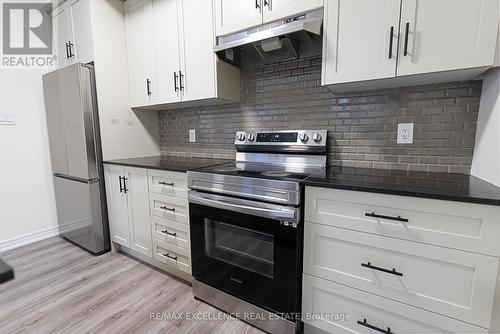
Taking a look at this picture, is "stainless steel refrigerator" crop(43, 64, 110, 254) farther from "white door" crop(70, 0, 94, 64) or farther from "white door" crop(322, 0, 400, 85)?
"white door" crop(322, 0, 400, 85)

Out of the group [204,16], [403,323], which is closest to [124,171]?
[204,16]

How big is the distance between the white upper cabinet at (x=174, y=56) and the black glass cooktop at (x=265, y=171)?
59 cm

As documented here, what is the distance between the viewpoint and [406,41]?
1159 millimetres

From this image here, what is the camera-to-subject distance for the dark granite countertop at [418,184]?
0.90 metres

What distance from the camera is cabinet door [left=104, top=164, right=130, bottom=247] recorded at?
214 cm

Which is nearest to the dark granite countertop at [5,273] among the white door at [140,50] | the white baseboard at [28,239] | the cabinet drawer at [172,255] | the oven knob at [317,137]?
the cabinet drawer at [172,255]

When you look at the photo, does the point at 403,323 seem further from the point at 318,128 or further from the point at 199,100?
the point at 199,100

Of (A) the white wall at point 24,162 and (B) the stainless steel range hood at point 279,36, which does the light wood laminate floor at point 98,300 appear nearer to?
(A) the white wall at point 24,162

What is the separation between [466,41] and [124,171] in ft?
7.69

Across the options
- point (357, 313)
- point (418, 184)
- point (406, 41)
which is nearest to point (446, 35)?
point (406, 41)

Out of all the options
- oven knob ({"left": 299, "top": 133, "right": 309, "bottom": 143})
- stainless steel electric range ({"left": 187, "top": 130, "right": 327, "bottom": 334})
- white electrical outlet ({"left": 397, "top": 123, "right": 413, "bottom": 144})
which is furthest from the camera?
oven knob ({"left": 299, "top": 133, "right": 309, "bottom": 143})

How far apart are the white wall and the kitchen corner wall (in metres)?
1.82

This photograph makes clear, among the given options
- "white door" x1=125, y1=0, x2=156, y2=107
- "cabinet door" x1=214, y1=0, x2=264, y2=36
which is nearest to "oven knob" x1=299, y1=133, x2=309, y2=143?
"cabinet door" x1=214, y1=0, x2=264, y2=36

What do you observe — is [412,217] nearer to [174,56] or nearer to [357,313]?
[357,313]
